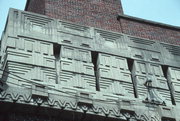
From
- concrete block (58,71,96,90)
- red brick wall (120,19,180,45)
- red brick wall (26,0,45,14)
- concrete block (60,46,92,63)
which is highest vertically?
red brick wall (26,0,45,14)

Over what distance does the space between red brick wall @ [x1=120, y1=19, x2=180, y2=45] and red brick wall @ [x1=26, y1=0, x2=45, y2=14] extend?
3.54 meters

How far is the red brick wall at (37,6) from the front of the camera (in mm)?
22042

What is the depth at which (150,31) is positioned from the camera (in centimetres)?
2302

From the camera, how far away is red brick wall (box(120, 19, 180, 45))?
22422 millimetres

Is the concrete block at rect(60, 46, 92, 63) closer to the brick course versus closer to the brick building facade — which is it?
the brick building facade

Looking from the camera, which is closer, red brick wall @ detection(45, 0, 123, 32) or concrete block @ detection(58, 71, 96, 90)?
concrete block @ detection(58, 71, 96, 90)

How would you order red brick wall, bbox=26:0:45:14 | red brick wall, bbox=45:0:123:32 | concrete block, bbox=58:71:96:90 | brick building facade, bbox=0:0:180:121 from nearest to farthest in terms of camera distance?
brick building facade, bbox=0:0:180:121 < concrete block, bbox=58:71:96:90 < red brick wall, bbox=45:0:123:32 < red brick wall, bbox=26:0:45:14

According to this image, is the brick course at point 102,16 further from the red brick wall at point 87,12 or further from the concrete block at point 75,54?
the concrete block at point 75,54

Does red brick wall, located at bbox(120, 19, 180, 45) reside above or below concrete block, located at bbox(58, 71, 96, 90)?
above

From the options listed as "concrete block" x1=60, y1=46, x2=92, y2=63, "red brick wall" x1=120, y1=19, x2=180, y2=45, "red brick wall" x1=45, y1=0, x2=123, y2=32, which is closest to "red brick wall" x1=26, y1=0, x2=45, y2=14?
"red brick wall" x1=45, y1=0, x2=123, y2=32

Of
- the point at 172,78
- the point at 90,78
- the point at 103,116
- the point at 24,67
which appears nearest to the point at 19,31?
the point at 24,67

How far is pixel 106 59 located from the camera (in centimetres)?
1969

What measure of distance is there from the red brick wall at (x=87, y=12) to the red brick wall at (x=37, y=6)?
15.5 inches

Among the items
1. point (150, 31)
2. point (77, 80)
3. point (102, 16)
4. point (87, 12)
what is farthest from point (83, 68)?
point (150, 31)
